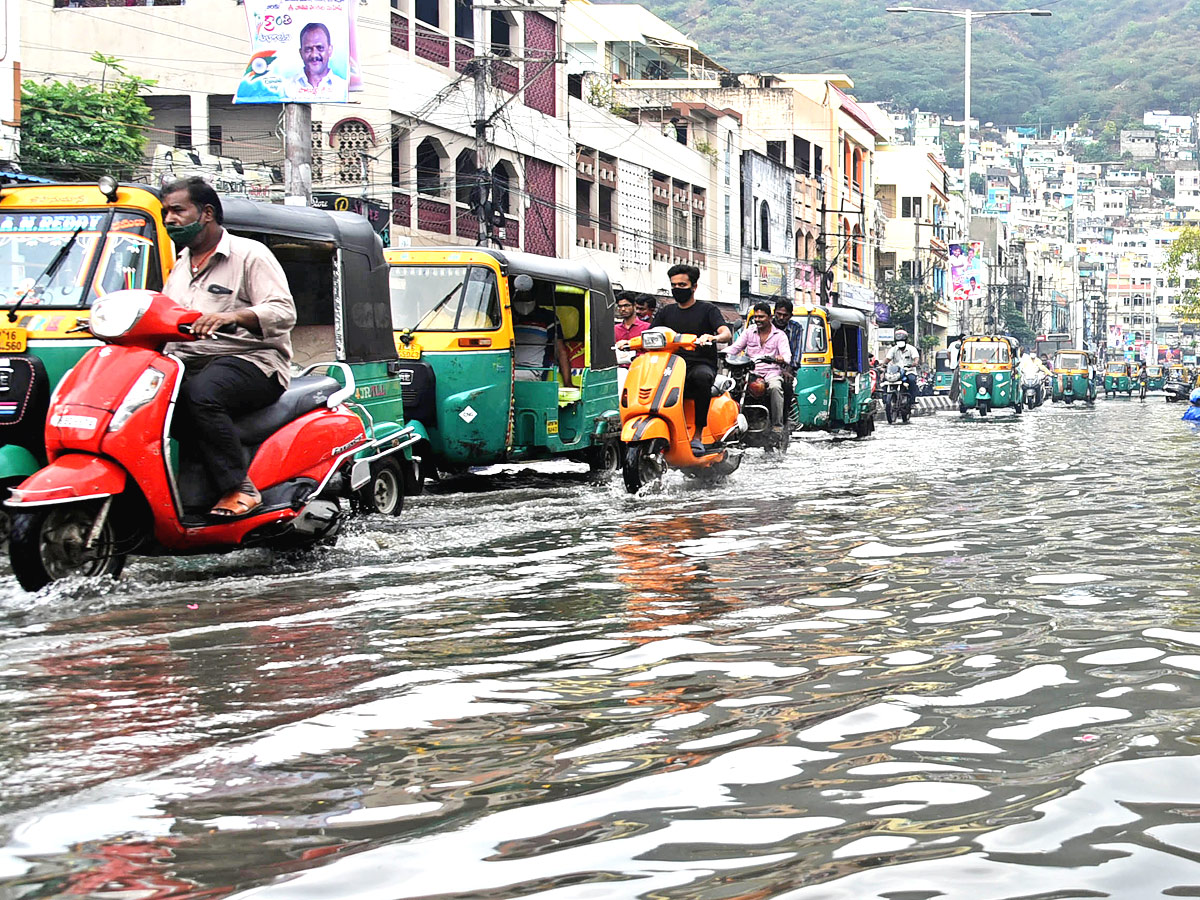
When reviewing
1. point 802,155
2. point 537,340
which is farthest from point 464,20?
point 802,155

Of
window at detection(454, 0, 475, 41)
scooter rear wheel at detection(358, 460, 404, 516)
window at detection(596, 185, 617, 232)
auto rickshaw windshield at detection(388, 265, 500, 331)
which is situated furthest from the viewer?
window at detection(596, 185, 617, 232)

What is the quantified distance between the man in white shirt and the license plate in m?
15.9

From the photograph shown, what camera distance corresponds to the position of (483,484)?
49.9 ft

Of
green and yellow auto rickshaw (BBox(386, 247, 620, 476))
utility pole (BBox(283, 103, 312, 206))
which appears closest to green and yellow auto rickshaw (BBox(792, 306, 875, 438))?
utility pole (BBox(283, 103, 312, 206))

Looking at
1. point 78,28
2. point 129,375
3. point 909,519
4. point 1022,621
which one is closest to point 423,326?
point 909,519

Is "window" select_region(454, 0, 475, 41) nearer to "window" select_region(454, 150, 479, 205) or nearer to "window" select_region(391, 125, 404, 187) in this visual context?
A: "window" select_region(454, 150, 479, 205)

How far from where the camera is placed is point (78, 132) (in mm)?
25344

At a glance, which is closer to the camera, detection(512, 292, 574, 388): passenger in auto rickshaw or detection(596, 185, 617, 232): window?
detection(512, 292, 574, 388): passenger in auto rickshaw

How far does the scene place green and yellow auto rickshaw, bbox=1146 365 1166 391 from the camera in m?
93.6

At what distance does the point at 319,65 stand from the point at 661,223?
958 inches

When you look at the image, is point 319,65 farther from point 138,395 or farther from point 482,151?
point 138,395

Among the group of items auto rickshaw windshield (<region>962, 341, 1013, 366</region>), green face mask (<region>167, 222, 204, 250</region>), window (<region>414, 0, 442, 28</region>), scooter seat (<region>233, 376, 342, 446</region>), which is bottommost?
scooter seat (<region>233, 376, 342, 446</region>)

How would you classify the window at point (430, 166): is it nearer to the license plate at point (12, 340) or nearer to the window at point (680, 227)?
the window at point (680, 227)

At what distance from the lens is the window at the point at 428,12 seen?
105 feet
